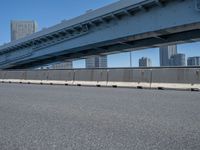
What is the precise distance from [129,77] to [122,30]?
691 inches

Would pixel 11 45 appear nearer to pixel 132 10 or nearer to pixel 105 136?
pixel 132 10

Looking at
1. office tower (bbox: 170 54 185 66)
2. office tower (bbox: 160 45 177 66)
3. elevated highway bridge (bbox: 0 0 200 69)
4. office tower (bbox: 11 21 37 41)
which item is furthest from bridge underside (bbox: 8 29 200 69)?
office tower (bbox: 11 21 37 41)

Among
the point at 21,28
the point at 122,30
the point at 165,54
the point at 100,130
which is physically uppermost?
the point at 21,28

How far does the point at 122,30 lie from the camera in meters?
34.2

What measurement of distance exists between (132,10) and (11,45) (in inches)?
1433

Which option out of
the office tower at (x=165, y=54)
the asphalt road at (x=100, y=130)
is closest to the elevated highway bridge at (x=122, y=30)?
the office tower at (x=165, y=54)

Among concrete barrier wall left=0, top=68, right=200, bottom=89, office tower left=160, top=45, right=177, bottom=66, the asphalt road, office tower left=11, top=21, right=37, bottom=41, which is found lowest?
the asphalt road

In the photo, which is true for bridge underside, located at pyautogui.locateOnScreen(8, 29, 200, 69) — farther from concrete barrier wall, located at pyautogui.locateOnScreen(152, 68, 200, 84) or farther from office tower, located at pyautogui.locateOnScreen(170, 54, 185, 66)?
concrete barrier wall, located at pyautogui.locateOnScreen(152, 68, 200, 84)

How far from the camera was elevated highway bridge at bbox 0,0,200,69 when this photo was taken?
27.9 metres

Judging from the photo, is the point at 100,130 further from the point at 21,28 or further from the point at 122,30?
the point at 21,28

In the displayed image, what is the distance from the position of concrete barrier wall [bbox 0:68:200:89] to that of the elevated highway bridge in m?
11.8

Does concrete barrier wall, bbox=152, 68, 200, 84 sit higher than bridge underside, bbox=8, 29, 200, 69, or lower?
lower

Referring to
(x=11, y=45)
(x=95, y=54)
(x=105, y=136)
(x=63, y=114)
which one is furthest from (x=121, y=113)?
(x=11, y=45)

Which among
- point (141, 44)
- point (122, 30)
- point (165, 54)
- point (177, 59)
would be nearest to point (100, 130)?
point (122, 30)
